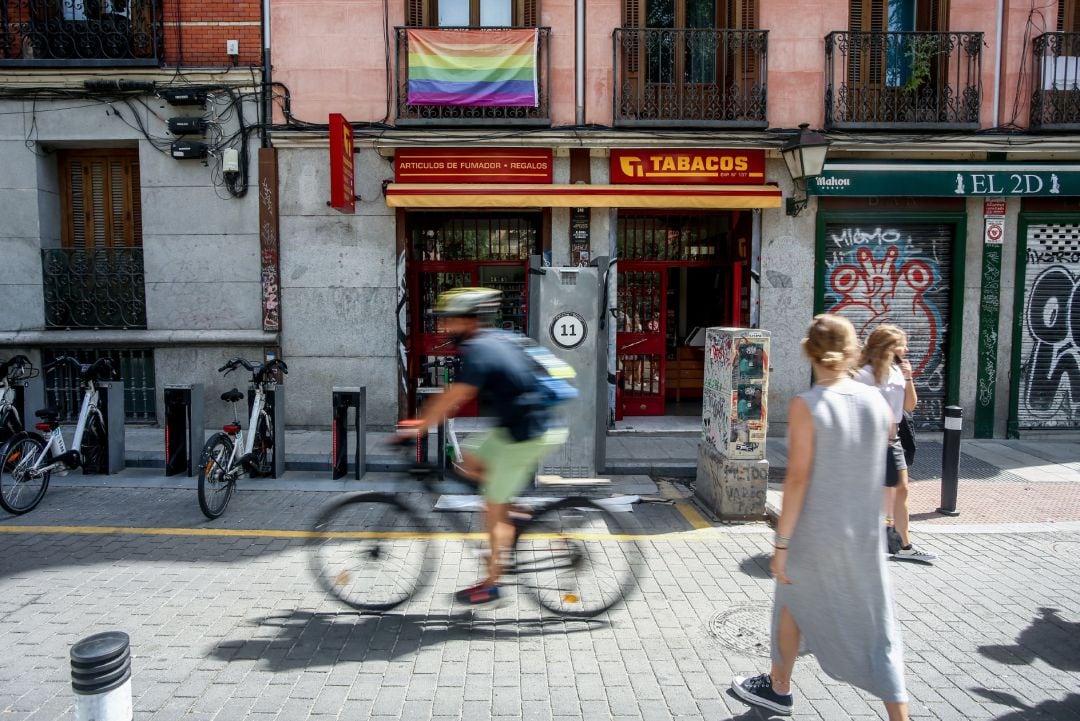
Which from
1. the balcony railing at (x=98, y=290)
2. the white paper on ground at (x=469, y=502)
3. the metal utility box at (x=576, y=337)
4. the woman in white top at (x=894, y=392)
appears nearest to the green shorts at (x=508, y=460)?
the white paper on ground at (x=469, y=502)

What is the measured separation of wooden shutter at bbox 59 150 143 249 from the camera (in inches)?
433

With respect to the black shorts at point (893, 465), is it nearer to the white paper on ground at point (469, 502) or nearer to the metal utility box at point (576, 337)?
the white paper on ground at point (469, 502)

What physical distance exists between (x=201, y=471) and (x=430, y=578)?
2.83m

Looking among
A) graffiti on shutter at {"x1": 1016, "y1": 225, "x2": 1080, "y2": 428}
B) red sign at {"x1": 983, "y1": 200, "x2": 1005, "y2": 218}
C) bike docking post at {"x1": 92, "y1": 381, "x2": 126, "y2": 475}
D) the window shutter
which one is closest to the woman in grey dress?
bike docking post at {"x1": 92, "y1": 381, "x2": 126, "y2": 475}

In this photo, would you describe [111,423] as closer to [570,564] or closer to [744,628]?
[570,564]

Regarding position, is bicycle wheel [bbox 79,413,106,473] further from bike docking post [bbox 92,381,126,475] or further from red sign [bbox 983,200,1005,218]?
red sign [bbox 983,200,1005,218]

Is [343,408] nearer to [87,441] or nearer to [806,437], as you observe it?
[87,441]

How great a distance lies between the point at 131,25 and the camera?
10539mm

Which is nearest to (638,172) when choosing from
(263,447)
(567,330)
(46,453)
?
(567,330)

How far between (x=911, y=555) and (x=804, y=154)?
5.89 m

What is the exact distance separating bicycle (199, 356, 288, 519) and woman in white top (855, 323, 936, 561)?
542 centimetres

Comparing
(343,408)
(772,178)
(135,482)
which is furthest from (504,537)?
(772,178)

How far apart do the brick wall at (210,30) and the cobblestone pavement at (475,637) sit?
735 cm

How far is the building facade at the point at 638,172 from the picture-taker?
1036 cm
